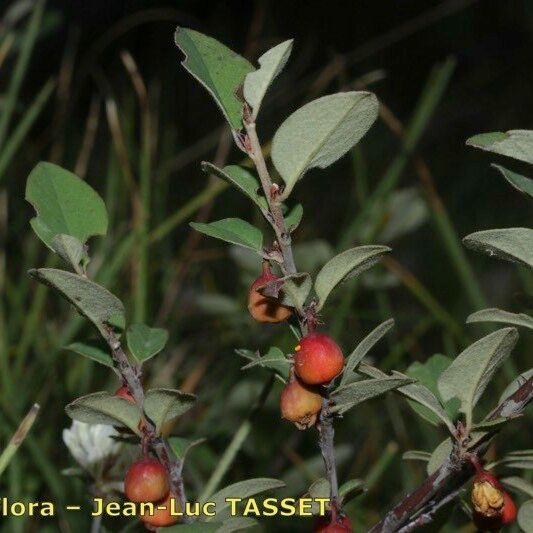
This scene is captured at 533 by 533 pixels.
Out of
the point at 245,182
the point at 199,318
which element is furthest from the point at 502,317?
the point at 199,318

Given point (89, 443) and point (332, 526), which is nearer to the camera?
point (332, 526)

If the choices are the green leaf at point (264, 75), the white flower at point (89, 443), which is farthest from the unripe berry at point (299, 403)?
the white flower at point (89, 443)

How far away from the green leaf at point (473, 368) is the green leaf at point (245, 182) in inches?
4.4

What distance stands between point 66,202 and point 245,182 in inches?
3.7

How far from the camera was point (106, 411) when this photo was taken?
0.45 m

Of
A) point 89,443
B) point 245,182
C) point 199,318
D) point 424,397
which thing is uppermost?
point 245,182

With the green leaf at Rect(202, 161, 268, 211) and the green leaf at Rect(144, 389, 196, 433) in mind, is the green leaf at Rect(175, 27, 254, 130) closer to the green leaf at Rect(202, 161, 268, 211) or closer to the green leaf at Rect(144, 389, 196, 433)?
the green leaf at Rect(202, 161, 268, 211)

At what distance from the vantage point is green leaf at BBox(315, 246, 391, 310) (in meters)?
0.41

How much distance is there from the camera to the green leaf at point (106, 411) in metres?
0.44

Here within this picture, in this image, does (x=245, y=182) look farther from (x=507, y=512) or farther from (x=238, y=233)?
(x=507, y=512)

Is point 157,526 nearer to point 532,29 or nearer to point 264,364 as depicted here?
point 264,364

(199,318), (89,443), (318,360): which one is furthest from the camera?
(199,318)

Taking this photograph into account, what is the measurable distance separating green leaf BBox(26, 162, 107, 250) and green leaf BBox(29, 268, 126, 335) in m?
0.04

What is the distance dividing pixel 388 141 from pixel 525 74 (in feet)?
2.14
